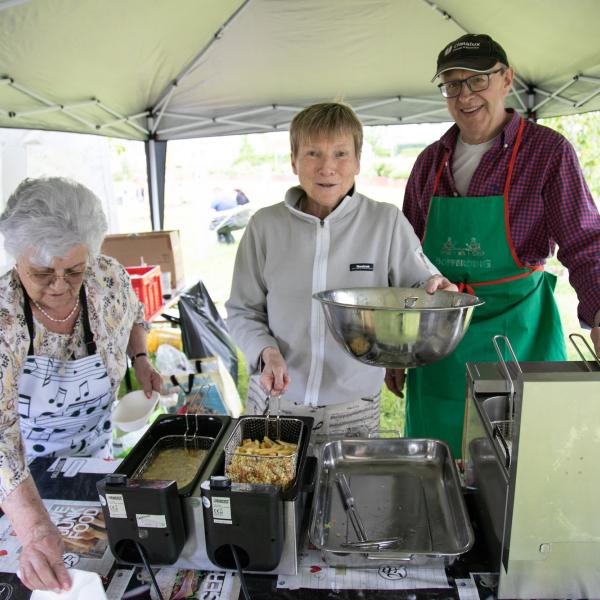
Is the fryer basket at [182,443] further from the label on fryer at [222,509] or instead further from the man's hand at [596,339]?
the man's hand at [596,339]

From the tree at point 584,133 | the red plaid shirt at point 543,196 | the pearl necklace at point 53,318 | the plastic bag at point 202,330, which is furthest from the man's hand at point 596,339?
the tree at point 584,133

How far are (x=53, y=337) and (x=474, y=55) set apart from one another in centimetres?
141

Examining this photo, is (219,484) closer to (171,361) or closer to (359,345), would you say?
(359,345)

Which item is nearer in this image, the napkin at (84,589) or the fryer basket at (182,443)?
the napkin at (84,589)

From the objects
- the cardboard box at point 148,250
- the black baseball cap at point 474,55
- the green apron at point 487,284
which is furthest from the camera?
the cardboard box at point 148,250

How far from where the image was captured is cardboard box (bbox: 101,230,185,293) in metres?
3.73

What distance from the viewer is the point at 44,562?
0.86 meters

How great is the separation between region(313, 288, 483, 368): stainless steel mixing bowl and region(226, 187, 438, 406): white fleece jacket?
35 centimetres

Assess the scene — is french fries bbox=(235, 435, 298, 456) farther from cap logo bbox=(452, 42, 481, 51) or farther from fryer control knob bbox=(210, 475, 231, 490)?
cap logo bbox=(452, 42, 481, 51)

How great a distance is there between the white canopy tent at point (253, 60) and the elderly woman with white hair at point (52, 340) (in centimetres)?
129

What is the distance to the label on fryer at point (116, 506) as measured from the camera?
33.4 inches

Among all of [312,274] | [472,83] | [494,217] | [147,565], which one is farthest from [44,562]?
[472,83]

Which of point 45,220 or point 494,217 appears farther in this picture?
point 494,217

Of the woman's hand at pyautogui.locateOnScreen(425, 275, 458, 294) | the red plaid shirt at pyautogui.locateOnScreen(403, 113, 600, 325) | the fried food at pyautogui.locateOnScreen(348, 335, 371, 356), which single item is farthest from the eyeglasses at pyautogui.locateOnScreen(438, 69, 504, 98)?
the fried food at pyautogui.locateOnScreen(348, 335, 371, 356)
